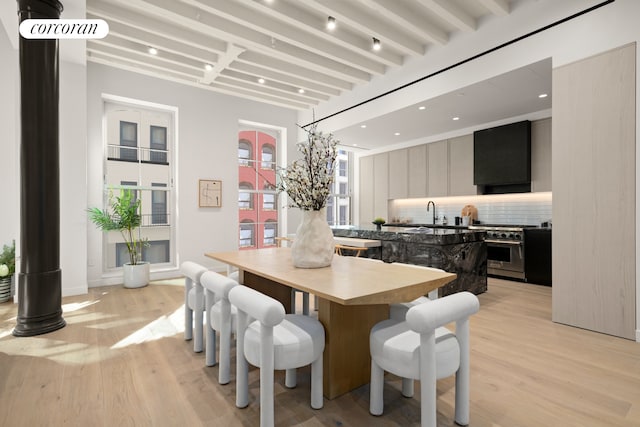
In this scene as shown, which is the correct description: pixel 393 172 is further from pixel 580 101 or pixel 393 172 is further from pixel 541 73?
pixel 580 101

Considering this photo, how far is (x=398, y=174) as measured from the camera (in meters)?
7.14

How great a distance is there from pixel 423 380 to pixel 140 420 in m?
1.51

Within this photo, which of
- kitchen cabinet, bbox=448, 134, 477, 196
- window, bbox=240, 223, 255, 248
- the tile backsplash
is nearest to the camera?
the tile backsplash

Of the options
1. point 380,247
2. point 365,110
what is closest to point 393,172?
point 365,110

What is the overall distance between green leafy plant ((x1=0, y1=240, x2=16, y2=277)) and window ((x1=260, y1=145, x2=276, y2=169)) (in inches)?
160

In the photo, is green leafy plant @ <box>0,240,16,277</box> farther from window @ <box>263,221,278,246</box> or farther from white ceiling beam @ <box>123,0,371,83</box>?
window @ <box>263,221,278,246</box>

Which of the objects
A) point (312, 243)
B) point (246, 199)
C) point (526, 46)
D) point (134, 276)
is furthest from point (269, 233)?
point (526, 46)

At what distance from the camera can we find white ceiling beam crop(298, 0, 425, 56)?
3313mm

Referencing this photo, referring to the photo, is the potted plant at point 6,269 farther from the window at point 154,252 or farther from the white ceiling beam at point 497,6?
the white ceiling beam at point 497,6

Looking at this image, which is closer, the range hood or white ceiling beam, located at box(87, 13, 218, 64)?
white ceiling beam, located at box(87, 13, 218, 64)

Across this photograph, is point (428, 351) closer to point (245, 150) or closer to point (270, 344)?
point (270, 344)

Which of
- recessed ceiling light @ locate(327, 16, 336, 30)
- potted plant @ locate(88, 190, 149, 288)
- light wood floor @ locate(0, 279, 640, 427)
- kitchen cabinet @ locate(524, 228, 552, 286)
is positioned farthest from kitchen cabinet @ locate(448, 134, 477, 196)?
potted plant @ locate(88, 190, 149, 288)

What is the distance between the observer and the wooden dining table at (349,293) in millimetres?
1673

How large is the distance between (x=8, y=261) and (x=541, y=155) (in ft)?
24.4
